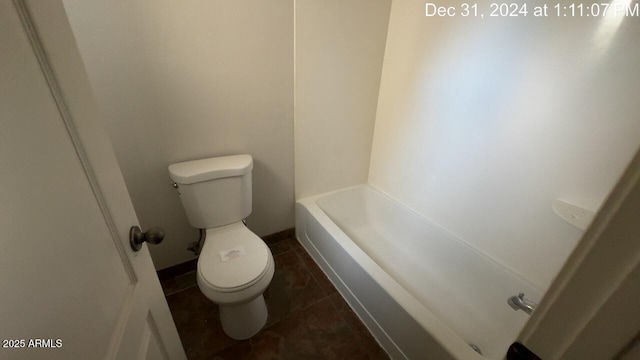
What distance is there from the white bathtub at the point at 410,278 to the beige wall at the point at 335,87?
0.23 m

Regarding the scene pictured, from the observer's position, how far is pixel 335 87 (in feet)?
5.35

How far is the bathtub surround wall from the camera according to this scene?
903mm

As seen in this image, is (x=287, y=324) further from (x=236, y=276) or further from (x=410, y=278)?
A: (x=410, y=278)

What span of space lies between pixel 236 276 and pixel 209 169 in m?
0.58

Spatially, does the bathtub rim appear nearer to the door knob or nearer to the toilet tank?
the toilet tank

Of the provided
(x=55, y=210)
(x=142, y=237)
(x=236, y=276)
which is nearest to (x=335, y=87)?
(x=236, y=276)

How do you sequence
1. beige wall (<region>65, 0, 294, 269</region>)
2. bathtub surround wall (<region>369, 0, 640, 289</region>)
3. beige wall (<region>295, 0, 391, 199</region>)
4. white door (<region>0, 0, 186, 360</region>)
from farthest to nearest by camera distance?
beige wall (<region>295, 0, 391, 199</region>)
beige wall (<region>65, 0, 294, 269</region>)
bathtub surround wall (<region>369, 0, 640, 289</region>)
white door (<region>0, 0, 186, 360</region>)

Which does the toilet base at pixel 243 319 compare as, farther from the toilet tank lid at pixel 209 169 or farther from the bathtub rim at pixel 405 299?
the toilet tank lid at pixel 209 169

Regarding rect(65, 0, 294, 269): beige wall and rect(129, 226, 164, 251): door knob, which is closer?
rect(129, 226, 164, 251): door knob

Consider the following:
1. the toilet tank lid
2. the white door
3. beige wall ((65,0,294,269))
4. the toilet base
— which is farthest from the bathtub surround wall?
the white door

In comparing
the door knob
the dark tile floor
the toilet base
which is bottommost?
the dark tile floor

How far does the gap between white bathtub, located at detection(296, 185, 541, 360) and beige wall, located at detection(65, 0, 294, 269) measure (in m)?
0.70

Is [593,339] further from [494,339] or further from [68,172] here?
[494,339]

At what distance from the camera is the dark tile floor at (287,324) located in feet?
4.11
